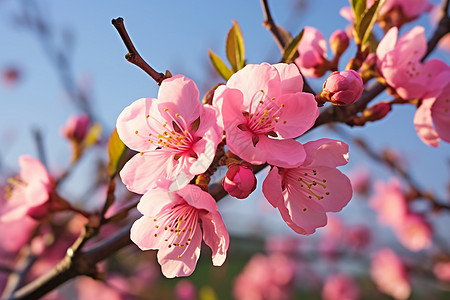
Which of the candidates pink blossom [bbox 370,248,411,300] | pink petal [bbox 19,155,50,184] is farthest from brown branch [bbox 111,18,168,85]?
pink blossom [bbox 370,248,411,300]

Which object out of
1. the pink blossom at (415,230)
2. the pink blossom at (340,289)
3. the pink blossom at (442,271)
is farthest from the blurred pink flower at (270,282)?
the pink blossom at (415,230)

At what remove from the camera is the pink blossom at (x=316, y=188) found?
23.8 inches

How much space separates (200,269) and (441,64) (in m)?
5.65

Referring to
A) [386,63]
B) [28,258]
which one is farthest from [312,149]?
[28,258]

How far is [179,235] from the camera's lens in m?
0.65

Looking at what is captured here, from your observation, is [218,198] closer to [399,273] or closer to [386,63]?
[386,63]

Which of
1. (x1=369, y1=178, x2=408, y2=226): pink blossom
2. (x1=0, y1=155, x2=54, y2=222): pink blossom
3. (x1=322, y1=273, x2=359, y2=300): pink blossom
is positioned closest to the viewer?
(x1=0, y1=155, x2=54, y2=222): pink blossom

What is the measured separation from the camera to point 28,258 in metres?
1.32

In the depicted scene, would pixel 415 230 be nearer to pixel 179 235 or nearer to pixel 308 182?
pixel 308 182

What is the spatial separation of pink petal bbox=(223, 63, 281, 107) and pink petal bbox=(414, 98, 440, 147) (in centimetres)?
36

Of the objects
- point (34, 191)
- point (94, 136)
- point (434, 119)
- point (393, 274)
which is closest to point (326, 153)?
point (434, 119)

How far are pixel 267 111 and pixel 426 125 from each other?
0.38m

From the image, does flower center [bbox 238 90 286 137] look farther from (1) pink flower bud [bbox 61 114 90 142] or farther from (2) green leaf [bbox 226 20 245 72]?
(1) pink flower bud [bbox 61 114 90 142]

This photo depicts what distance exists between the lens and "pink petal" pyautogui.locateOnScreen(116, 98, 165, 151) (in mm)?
598
